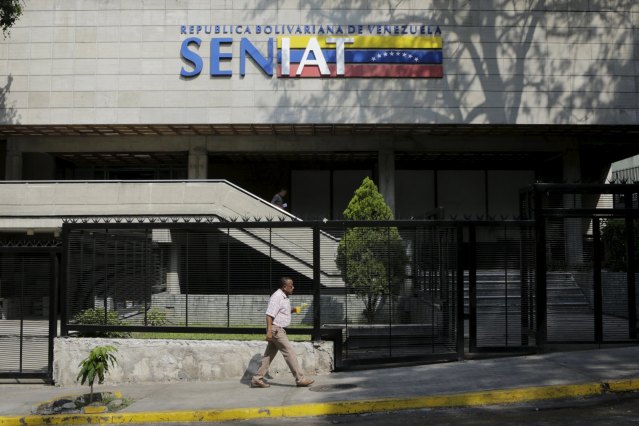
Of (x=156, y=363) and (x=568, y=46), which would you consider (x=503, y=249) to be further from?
(x=568, y=46)

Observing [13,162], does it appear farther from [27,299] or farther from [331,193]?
[27,299]

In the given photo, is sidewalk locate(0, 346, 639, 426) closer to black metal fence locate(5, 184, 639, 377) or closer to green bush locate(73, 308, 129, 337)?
black metal fence locate(5, 184, 639, 377)

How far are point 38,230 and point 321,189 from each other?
12.6 m

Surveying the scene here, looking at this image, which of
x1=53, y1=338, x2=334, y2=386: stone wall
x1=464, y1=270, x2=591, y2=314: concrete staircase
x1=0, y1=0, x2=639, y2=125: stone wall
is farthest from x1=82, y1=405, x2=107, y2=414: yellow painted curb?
x1=0, y1=0, x2=639, y2=125: stone wall

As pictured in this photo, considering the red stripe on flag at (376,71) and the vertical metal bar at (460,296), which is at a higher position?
the red stripe on flag at (376,71)

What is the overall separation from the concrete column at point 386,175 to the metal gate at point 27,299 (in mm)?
15633

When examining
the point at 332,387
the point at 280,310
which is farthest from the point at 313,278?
the point at 332,387

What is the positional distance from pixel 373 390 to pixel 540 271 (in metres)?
3.80

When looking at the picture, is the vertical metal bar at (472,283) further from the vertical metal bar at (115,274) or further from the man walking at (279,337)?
the vertical metal bar at (115,274)

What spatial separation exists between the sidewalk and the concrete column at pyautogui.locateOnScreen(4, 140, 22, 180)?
55.1ft

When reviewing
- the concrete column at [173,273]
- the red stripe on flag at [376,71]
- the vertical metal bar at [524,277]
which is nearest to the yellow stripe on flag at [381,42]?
the red stripe on flag at [376,71]

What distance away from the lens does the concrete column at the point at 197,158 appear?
78.1 ft

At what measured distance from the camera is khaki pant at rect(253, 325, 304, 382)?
847 cm

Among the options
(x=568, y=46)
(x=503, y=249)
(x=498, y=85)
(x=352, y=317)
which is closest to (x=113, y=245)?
(x=352, y=317)
